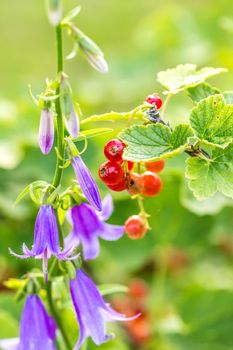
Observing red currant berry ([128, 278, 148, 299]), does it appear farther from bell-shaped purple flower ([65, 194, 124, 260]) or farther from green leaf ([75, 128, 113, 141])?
green leaf ([75, 128, 113, 141])

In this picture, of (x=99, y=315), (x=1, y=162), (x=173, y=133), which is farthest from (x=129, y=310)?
(x=173, y=133)

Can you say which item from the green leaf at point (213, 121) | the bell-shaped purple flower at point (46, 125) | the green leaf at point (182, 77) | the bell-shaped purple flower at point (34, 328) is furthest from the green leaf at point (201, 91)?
the bell-shaped purple flower at point (34, 328)

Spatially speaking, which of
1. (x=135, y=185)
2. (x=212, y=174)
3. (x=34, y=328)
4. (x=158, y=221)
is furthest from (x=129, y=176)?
(x=158, y=221)

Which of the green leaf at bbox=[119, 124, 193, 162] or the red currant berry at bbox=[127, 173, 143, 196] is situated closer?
the green leaf at bbox=[119, 124, 193, 162]

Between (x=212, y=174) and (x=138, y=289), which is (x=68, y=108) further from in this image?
(x=138, y=289)

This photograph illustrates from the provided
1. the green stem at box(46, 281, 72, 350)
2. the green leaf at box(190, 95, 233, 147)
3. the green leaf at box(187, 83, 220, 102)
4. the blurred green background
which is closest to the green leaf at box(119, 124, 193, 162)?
the green leaf at box(190, 95, 233, 147)

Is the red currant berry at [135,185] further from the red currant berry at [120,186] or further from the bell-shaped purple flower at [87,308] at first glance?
the bell-shaped purple flower at [87,308]

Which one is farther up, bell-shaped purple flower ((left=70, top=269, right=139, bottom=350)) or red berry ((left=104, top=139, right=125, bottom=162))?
red berry ((left=104, top=139, right=125, bottom=162))
